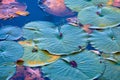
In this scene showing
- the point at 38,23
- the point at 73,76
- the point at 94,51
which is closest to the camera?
the point at 73,76

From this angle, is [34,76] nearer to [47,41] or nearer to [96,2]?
[47,41]

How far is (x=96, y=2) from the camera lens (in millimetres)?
1661

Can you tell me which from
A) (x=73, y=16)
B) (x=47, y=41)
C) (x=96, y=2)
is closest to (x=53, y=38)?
(x=47, y=41)

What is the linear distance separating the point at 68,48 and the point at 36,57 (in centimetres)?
17

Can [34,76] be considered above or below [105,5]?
below

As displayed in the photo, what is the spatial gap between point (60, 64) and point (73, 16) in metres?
0.45

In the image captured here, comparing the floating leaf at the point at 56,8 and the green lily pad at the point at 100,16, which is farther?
the floating leaf at the point at 56,8

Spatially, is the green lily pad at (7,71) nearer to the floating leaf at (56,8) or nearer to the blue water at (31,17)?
the blue water at (31,17)

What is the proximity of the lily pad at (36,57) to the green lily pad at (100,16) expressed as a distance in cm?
33

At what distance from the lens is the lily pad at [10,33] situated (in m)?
1.42

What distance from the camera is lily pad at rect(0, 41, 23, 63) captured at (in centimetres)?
129

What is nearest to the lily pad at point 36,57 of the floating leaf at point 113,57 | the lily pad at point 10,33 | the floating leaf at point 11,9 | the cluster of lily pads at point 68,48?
the cluster of lily pads at point 68,48

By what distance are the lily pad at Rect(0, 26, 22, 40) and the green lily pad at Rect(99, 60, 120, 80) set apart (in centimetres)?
52

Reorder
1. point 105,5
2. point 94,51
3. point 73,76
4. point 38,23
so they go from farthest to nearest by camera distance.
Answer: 1. point 105,5
2. point 38,23
3. point 94,51
4. point 73,76
